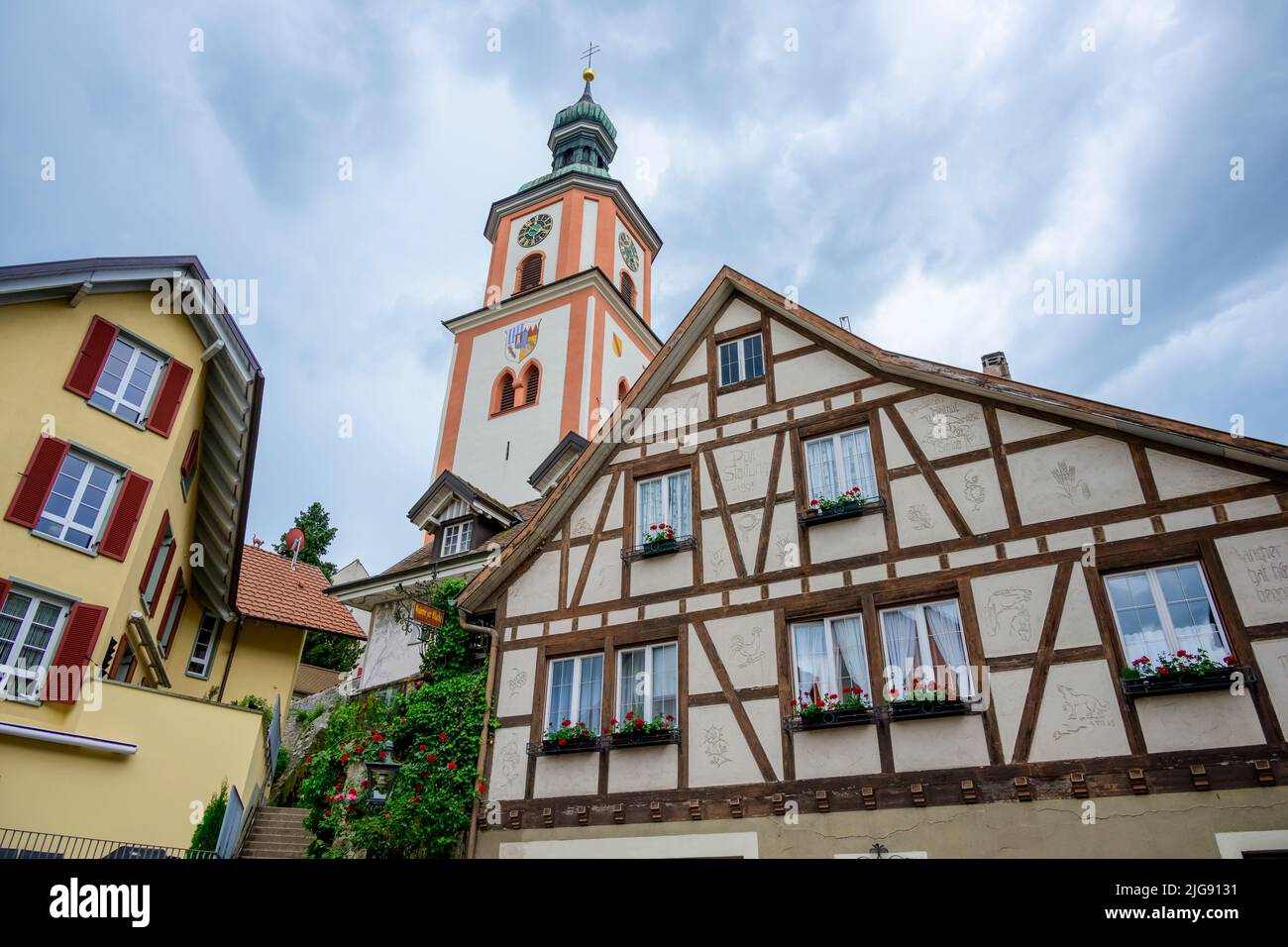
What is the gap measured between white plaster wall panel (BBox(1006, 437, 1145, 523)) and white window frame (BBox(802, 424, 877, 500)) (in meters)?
1.84

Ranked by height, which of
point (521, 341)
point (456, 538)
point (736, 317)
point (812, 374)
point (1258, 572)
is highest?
point (521, 341)

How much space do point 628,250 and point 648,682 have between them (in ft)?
103

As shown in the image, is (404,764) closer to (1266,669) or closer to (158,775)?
(158,775)

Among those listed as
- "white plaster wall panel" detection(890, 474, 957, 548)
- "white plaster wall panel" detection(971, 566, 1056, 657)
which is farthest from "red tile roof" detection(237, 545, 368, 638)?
"white plaster wall panel" detection(971, 566, 1056, 657)

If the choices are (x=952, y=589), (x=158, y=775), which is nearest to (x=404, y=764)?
(x=158, y=775)

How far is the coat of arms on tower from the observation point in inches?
1405

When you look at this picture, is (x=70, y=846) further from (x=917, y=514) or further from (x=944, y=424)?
(x=944, y=424)

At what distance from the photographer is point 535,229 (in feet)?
129

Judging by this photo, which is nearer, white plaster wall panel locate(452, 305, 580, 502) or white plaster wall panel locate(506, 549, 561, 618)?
white plaster wall panel locate(506, 549, 561, 618)

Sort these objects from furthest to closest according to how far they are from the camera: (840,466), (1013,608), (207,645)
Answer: (207,645)
(840,466)
(1013,608)

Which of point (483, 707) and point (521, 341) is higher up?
point (521, 341)

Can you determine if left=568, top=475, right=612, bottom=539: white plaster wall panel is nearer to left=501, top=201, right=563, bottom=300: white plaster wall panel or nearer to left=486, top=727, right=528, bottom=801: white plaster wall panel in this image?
left=486, top=727, right=528, bottom=801: white plaster wall panel

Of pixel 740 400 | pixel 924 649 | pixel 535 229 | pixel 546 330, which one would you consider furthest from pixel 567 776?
pixel 535 229

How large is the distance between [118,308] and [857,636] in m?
14.7
